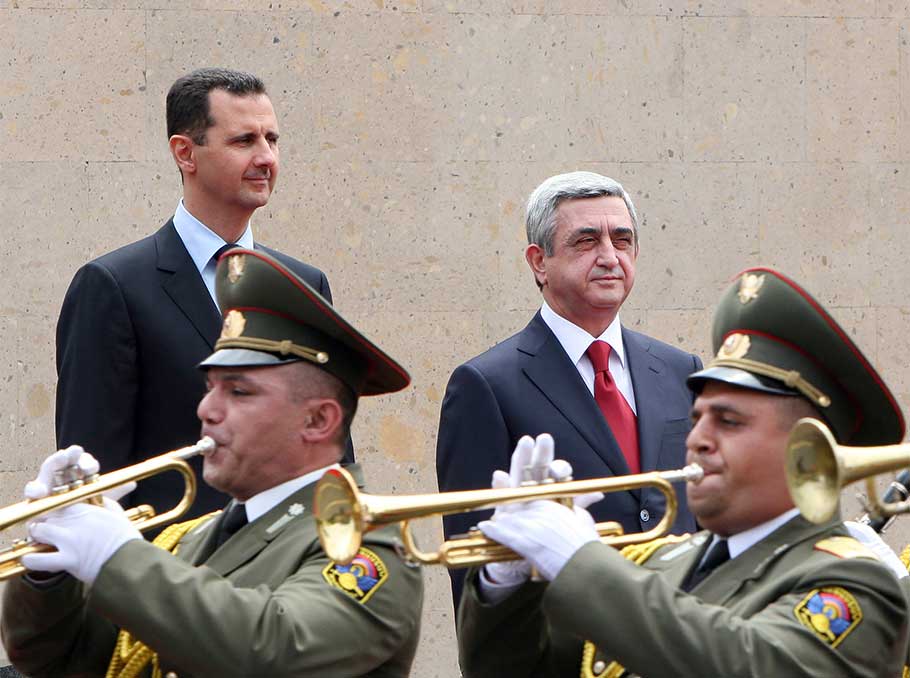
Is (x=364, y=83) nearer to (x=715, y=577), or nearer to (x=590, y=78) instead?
→ (x=590, y=78)

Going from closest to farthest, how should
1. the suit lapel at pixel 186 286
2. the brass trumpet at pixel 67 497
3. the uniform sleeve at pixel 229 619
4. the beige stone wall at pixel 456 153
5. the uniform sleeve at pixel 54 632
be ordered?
the uniform sleeve at pixel 229 619
the brass trumpet at pixel 67 497
the uniform sleeve at pixel 54 632
the suit lapel at pixel 186 286
the beige stone wall at pixel 456 153

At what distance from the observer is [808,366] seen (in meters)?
4.05

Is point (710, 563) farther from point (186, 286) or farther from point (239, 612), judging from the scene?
point (186, 286)

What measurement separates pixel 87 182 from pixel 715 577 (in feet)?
14.9

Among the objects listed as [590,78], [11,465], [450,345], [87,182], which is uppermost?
[590,78]

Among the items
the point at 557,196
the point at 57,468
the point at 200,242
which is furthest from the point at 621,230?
the point at 57,468

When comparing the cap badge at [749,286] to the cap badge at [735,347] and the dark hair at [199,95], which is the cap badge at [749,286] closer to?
the cap badge at [735,347]

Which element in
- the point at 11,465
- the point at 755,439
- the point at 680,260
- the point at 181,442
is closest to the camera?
the point at 755,439

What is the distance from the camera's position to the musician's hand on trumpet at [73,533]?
13.2 feet

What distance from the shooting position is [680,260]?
837 cm

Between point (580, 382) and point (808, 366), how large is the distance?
1803mm

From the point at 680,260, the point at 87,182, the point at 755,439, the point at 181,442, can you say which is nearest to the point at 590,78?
the point at 680,260

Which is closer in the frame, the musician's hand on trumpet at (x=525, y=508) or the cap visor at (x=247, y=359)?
the musician's hand on trumpet at (x=525, y=508)

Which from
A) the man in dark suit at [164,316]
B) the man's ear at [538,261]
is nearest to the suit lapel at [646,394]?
the man's ear at [538,261]
